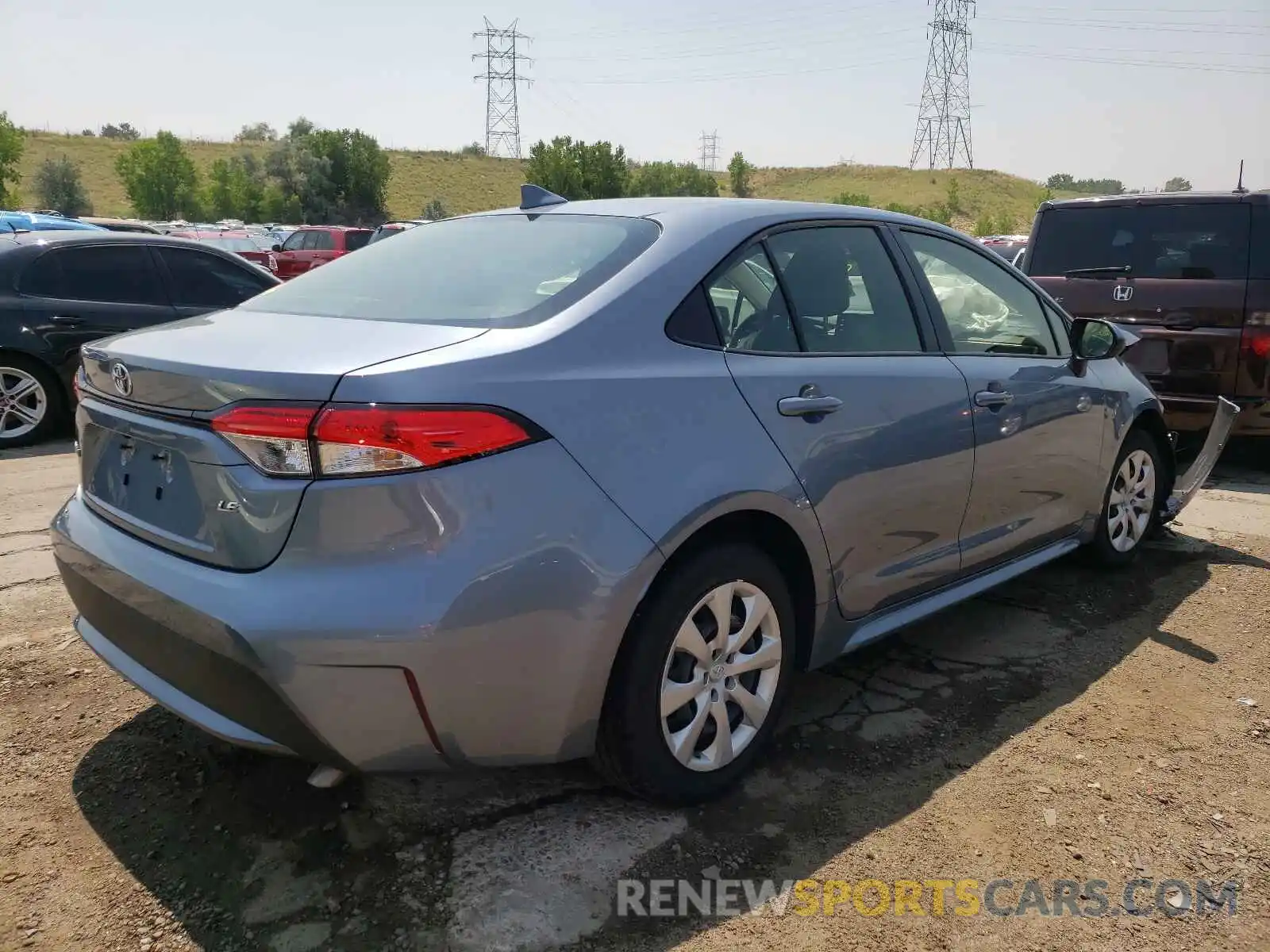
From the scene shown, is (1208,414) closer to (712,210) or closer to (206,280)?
(712,210)

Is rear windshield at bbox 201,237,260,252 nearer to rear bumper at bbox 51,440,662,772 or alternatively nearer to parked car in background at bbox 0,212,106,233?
parked car in background at bbox 0,212,106,233

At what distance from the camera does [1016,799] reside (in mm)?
2766

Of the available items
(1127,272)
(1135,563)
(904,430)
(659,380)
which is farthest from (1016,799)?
(1127,272)

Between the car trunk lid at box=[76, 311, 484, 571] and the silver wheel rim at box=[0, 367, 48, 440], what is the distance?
5.30m

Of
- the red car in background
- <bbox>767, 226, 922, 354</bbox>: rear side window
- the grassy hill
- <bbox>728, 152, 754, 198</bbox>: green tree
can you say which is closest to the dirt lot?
<bbox>767, 226, 922, 354</bbox>: rear side window

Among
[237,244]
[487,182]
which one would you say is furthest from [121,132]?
[237,244]

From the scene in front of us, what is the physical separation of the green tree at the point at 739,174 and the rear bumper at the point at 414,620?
89.9m

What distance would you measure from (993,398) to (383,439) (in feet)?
7.62

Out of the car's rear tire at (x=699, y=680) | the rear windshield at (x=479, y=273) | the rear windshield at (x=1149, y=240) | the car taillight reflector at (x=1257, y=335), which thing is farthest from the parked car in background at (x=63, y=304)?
the car taillight reflector at (x=1257, y=335)

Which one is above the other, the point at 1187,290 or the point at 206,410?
the point at 1187,290

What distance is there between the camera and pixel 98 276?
7414mm

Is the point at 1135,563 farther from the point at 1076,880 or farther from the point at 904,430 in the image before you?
the point at 1076,880

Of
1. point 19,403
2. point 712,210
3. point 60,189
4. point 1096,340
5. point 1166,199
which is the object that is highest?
point 60,189

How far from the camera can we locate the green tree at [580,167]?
61469 mm
